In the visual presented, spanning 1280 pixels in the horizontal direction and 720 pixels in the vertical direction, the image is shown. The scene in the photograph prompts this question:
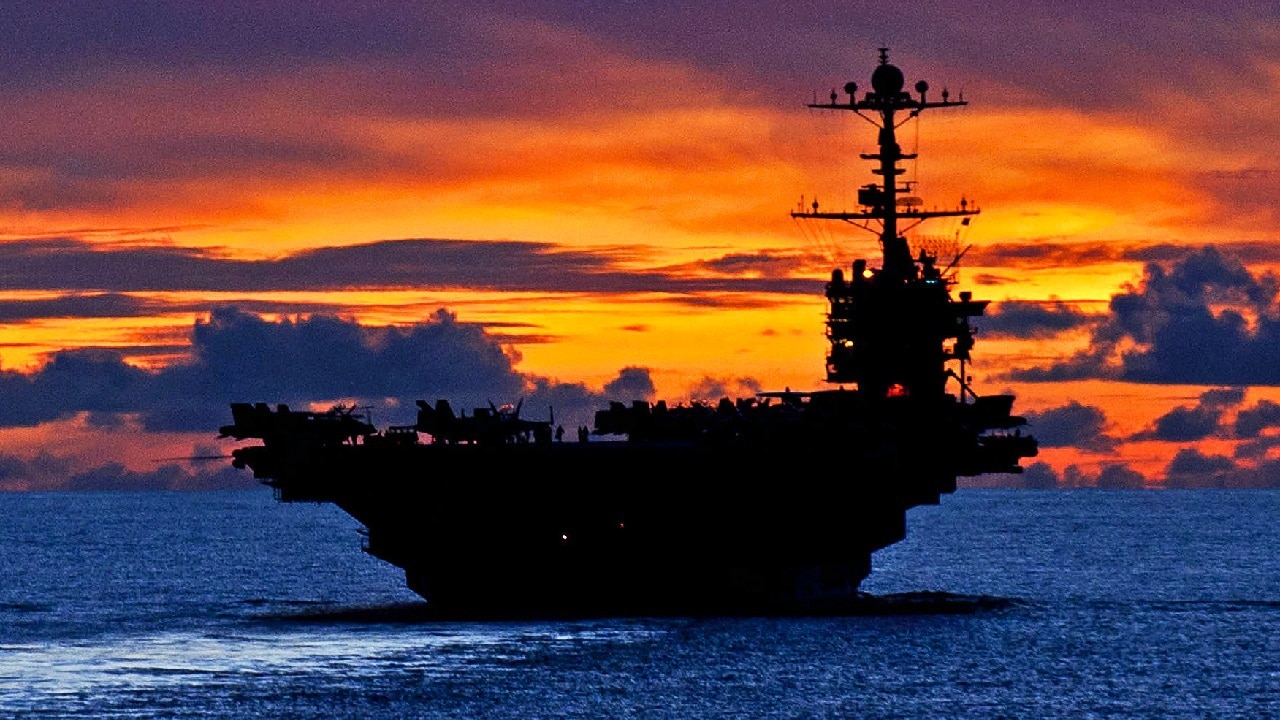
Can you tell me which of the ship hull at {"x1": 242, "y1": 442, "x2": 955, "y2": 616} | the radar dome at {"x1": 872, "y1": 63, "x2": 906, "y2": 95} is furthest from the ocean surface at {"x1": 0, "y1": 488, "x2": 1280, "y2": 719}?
the radar dome at {"x1": 872, "y1": 63, "x2": 906, "y2": 95}

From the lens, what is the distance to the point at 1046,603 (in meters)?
70.0

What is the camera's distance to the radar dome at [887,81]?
6756 cm

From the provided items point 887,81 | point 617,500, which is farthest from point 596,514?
point 887,81

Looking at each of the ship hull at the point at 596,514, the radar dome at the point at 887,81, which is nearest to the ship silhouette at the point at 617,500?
the ship hull at the point at 596,514

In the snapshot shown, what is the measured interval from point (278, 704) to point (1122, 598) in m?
39.6

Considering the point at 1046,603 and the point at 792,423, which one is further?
the point at 1046,603

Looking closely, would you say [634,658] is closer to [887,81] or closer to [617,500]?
[617,500]

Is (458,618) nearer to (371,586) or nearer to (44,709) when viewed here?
(44,709)

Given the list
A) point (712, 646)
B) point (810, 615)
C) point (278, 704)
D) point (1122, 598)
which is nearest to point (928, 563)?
point (1122, 598)

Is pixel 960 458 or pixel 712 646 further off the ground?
pixel 960 458

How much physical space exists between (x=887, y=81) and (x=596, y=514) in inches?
826

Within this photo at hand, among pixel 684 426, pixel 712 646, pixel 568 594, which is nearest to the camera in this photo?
pixel 712 646

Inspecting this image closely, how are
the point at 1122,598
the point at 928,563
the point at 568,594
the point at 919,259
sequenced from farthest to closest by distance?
the point at 928,563 → the point at 1122,598 → the point at 919,259 → the point at 568,594

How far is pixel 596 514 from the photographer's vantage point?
53094 mm
